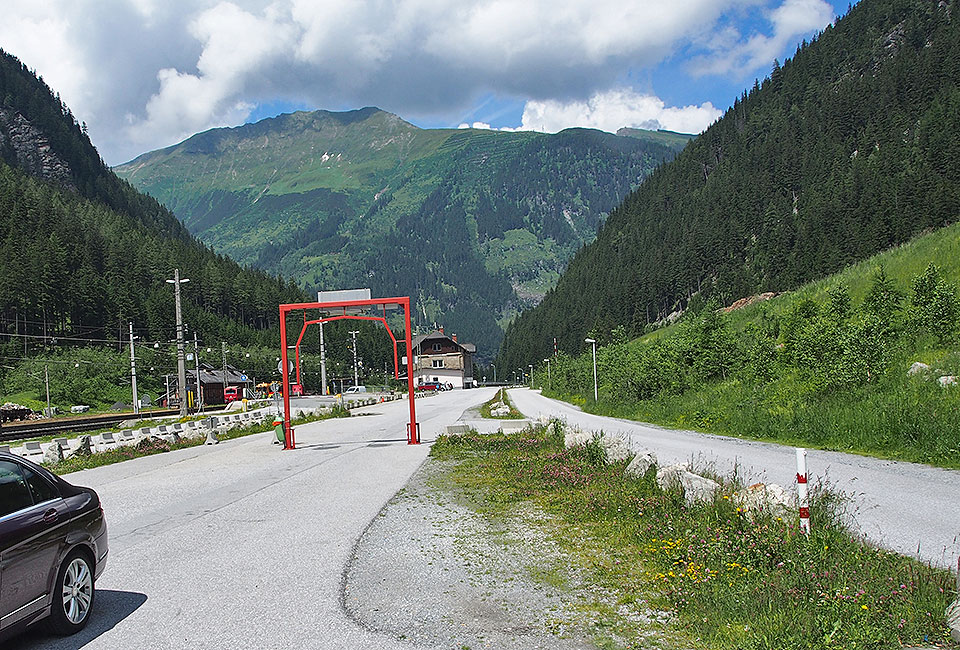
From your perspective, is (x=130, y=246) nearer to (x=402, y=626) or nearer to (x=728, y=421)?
(x=728, y=421)

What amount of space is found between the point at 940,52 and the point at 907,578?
132 m

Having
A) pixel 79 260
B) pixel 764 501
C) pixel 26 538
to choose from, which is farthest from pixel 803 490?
pixel 79 260

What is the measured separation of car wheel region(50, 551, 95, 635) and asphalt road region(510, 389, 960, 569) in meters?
7.19

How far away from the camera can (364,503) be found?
12117 millimetres

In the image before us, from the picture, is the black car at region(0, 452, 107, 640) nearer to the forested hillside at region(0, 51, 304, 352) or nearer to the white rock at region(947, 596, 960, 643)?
the white rock at region(947, 596, 960, 643)

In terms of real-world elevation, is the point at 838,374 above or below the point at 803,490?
above

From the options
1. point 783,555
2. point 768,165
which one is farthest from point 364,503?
point 768,165

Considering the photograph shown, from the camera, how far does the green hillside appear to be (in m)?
16.6

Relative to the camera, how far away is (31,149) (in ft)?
506

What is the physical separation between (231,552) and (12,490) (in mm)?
3267

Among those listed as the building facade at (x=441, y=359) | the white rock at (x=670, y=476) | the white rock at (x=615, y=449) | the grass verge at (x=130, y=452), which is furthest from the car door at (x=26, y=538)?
the building facade at (x=441, y=359)

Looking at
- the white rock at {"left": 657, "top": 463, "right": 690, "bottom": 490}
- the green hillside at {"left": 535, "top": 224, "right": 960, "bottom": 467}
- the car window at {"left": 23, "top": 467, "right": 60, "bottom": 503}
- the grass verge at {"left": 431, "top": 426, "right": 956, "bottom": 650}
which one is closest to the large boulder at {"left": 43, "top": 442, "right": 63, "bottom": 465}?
the car window at {"left": 23, "top": 467, "right": 60, "bottom": 503}

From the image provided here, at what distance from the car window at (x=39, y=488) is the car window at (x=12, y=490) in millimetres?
60

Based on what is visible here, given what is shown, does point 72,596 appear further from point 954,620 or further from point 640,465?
point 640,465
